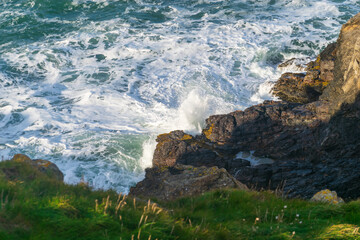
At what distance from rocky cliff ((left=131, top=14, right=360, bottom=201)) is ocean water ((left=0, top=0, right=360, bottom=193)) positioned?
6.19 ft

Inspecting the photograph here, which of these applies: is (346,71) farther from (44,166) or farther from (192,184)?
(44,166)

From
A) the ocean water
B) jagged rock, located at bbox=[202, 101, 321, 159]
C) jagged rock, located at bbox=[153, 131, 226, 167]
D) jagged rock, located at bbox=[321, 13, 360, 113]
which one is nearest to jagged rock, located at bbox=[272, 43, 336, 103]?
the ocean water

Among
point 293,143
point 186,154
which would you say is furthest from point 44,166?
point 293,143

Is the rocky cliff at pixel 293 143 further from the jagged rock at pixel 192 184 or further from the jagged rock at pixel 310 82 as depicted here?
the jagged rock at pixel 310 82

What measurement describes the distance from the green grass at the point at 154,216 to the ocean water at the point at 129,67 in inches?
280

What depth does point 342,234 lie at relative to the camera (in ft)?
14.8

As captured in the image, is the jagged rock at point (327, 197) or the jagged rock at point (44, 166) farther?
the jagged rock at point (44, 166)

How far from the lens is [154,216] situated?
477 cm

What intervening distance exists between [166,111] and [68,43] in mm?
11389

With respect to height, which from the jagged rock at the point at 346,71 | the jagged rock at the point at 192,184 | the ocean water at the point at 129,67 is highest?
the jagged rock at the point at 346,71

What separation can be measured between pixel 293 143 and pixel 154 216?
8368 mm

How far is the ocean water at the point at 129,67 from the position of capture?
588 inches

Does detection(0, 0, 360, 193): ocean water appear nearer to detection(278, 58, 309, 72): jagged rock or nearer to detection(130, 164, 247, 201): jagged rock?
detection(278, 58, 309, 72): jagged rock

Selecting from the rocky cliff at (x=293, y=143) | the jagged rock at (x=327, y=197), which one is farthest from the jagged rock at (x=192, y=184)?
the jagged rock at (x=327, y=197)
